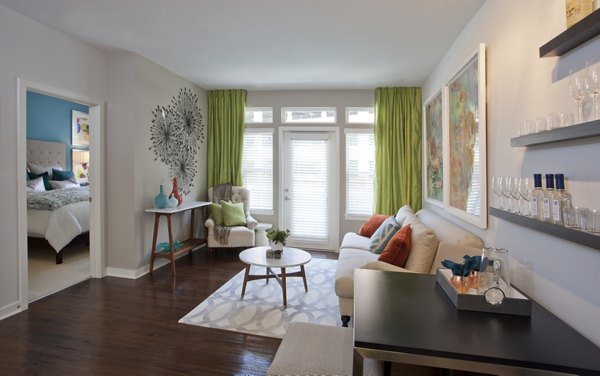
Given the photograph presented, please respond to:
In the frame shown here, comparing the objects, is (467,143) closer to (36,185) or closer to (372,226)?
(372,226)

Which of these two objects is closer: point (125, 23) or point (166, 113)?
point (125, 23)

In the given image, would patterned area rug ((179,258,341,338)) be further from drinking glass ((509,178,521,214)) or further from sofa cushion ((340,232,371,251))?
drinking glass ((509,178,521,214))

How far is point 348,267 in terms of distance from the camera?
2.86 meters

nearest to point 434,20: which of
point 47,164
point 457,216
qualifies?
point 457,216

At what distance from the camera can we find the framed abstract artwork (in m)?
3.56

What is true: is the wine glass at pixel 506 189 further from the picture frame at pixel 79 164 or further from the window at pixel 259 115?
the picture frame at pixel 79 164

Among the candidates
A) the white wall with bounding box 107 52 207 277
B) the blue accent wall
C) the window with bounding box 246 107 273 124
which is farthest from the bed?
the window with bounding box 246 107 273 124

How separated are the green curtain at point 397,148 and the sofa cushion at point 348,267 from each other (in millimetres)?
1681

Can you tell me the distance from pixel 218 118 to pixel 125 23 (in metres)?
2.39

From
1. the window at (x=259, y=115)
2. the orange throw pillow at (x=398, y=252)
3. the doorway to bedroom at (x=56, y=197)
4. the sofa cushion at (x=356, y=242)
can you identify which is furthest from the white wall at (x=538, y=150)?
the doorway to bedroom at (x=56, y=197)

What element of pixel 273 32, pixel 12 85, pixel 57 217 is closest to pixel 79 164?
pixel 57 217

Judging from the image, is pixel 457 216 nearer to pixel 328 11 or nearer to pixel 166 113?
pixel 328 11

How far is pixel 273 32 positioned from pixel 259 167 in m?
2.61

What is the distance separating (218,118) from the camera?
5266 mm
